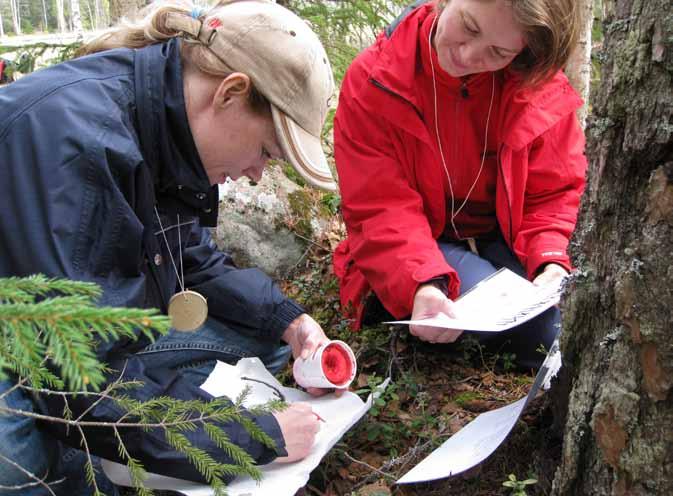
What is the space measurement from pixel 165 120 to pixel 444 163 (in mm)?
1308

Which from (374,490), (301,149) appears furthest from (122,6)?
(374,490)

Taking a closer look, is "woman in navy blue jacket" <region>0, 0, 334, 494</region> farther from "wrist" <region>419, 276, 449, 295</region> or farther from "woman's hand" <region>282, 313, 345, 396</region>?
"wrist" <region>419, 276, 449, 295</region>

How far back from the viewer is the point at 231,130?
1.93 m

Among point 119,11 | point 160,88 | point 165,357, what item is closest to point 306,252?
point 165,357

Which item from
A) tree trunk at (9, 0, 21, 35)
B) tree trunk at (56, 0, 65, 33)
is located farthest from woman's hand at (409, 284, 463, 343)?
tree trunk at (9, 0, 21, 35)

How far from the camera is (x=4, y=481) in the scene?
1824 millimetres

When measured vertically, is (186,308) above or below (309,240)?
above

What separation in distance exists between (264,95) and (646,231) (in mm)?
1070

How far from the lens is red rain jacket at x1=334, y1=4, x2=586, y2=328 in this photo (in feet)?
8.71

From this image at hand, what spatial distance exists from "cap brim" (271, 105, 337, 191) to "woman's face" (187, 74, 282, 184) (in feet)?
0.14

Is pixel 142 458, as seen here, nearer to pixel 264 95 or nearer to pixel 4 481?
pixel 4 481

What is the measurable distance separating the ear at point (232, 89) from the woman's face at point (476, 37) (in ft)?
2.98

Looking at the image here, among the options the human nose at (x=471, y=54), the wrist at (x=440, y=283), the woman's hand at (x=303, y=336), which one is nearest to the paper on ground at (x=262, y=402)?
the woman's hand at (x=303, y=336)

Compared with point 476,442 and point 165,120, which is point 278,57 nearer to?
point 165,120
